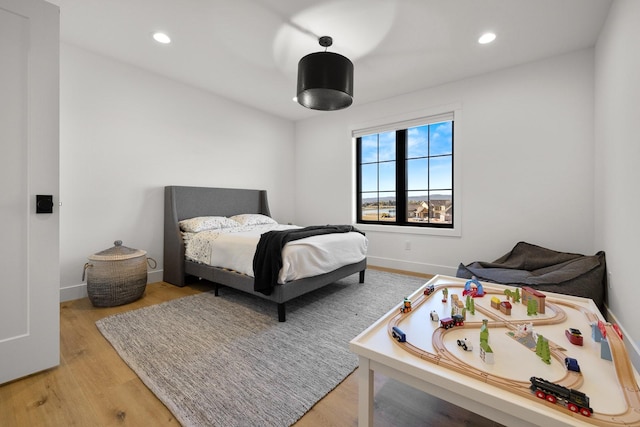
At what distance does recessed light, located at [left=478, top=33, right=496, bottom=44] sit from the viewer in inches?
98.1

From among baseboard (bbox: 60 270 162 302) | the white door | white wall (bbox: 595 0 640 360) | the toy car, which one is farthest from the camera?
baseboard (bbox: 60 270 162 302)

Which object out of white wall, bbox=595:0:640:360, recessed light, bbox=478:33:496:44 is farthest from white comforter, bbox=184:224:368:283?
recessed light, bbox=478:33:496:44

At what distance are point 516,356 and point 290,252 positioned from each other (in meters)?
1.59

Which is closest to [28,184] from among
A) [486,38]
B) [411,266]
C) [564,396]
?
[564,396]

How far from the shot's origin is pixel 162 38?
258cm

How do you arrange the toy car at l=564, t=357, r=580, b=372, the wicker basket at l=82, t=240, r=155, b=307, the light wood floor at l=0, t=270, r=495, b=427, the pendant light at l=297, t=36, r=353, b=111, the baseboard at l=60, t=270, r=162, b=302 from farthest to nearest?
1. the baseboard at l=60, t=270, r=162, b=302
2. the wicker basket at l=82, t=240, r=155, b=307
3. the pendant light at l=297, t=36, r=353, b=111
4. the light wood floor at l=0, t=270, r=495, b=427
5. the toy car at l=564, t=357, r=580, b=372

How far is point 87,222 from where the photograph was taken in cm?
281

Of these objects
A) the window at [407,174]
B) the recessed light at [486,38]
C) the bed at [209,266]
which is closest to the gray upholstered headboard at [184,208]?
the bed at [209,266]

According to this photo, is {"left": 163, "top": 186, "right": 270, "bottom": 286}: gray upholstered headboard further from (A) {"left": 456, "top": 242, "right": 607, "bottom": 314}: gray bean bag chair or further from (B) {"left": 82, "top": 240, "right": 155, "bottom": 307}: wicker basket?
(A) {"left": 456, "top": 242, "right": 607, "bottom": 314}: gray bean bag chair

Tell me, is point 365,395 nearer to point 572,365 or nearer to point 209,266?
point 572,365

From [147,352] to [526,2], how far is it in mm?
3703

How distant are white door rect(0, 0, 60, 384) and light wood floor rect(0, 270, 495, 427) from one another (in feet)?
0.48

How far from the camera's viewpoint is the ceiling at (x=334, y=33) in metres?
2.14

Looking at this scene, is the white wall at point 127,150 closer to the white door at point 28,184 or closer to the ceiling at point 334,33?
the ceiling at point 334,33
